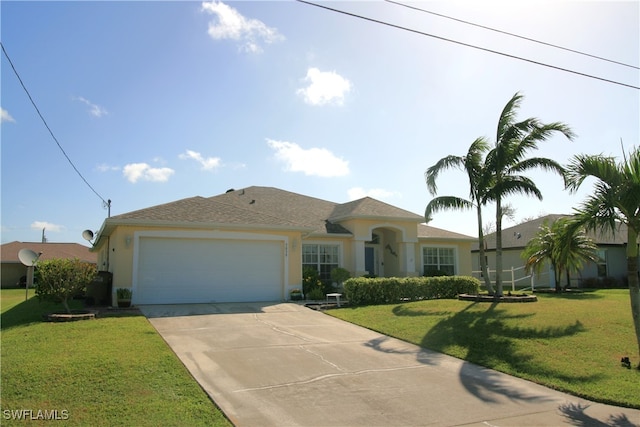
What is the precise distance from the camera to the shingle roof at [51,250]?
41.7 m

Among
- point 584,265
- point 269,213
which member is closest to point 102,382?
point 269,213

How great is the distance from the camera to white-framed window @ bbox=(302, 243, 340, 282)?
2061 centimetres

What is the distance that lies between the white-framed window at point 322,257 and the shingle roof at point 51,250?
101 feet

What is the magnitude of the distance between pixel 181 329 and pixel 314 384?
5.21m

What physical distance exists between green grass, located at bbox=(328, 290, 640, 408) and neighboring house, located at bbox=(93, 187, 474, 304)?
385 centimetres

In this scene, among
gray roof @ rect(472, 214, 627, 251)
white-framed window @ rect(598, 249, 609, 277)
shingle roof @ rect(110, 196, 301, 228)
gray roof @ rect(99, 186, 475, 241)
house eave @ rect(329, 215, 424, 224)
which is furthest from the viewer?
gray roof @ rect(472, 214, 627, 251)

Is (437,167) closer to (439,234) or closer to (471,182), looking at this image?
(471,182)

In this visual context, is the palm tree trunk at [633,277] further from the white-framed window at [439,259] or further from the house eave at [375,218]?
the white-framed window at [439,259]

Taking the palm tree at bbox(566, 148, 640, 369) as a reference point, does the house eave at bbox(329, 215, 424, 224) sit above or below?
above

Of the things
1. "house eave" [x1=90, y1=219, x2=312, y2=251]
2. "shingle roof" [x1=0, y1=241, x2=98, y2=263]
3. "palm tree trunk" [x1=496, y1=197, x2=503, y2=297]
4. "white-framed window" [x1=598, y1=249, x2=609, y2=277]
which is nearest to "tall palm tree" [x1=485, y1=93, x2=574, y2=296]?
"palm tree trunk" [x1=496, y1=197, x2=503, y2=297]

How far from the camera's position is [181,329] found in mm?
10961

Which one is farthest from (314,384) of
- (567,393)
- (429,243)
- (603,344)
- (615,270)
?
(615,270)

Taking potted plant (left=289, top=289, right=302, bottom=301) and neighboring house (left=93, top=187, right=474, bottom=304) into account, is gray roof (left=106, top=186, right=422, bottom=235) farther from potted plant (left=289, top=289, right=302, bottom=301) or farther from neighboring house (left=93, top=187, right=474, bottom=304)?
potted plant (left=289, top=289, right=302, bottom=301)

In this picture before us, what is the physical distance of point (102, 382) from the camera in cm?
638
